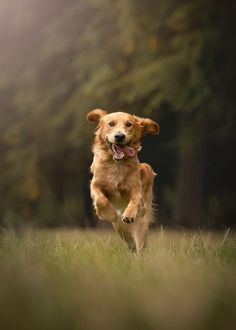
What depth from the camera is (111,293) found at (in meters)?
4.00

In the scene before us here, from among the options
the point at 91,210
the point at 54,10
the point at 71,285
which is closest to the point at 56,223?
the point at 91,210

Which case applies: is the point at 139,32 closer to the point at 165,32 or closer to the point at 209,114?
the point at 165,32

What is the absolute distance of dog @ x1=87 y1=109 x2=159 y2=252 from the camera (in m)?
7.32

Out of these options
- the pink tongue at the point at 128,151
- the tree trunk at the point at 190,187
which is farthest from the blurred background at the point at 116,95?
the pink tongue at the point at 128,151

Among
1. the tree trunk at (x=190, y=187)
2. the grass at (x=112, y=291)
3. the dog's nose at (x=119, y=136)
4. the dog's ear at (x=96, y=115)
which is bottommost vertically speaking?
the tree trunk at (x=190, y=187)

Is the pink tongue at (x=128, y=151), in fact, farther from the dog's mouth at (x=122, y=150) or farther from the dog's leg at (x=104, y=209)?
the dog's leg at (x=104, y=209)

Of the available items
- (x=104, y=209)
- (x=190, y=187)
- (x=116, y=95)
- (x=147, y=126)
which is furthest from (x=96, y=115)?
(x=190, y=187)

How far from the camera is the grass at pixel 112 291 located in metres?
3.49

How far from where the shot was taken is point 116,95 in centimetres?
1739

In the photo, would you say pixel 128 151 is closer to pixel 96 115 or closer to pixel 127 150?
pixel 127 150

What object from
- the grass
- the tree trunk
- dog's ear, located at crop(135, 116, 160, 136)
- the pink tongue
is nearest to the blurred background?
the tree trunk

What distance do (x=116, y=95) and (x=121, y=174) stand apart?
1003 cm

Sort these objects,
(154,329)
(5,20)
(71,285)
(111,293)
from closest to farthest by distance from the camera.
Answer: (154,329), (111,293), (71,285), (5,20)

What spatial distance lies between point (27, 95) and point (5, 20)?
2.14 metres
